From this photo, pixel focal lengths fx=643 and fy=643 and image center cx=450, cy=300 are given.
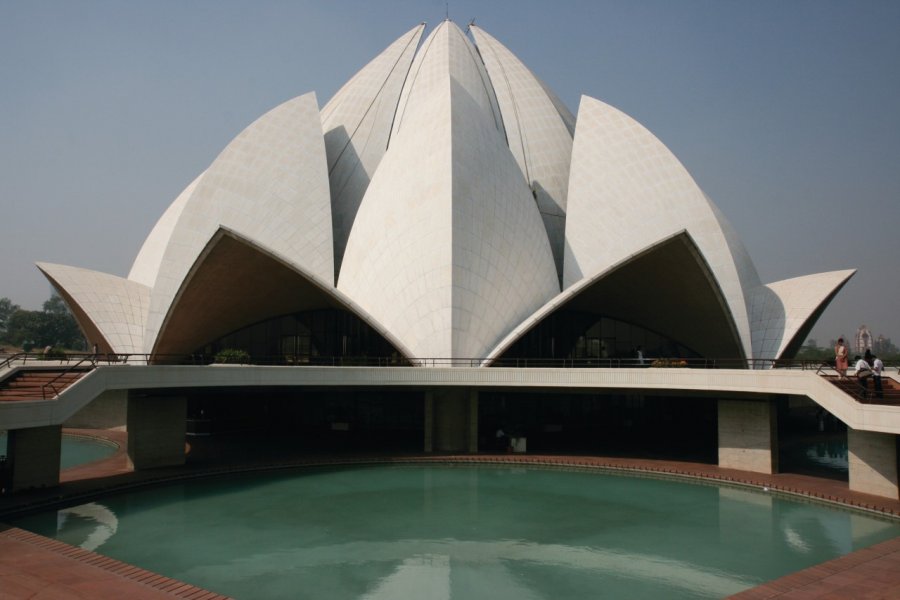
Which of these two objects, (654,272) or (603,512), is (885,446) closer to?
(603,512)

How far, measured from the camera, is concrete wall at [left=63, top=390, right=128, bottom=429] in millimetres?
27016

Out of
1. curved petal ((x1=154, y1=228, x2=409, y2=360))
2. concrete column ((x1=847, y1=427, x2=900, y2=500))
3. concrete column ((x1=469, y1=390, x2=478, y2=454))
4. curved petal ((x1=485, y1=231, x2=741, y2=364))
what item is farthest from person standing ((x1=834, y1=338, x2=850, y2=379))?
curved petal ((x1=154, y1=228, x2=409, y2=360))

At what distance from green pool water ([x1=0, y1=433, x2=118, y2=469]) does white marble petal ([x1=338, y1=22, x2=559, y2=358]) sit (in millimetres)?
10154

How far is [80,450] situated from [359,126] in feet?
64.4

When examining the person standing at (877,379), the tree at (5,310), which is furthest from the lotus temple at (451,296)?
the tree at (5,310)

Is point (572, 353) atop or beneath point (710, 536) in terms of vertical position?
atop

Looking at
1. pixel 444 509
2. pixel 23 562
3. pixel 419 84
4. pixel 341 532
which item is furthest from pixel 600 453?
pixel 419 84

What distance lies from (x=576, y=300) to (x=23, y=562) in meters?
22.4

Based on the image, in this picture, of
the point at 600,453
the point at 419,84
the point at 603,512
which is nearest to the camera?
the point at 603,512

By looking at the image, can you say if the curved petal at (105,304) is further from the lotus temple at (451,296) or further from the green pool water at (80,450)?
the green pool water at (80,450)

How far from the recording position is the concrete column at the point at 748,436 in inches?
708

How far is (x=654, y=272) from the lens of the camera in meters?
24.8

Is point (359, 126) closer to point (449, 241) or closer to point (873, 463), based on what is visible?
point (449, 241)

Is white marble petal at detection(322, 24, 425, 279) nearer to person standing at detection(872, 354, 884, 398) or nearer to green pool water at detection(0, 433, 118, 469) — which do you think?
green pool water at detection(0, 433, 118, 469)
